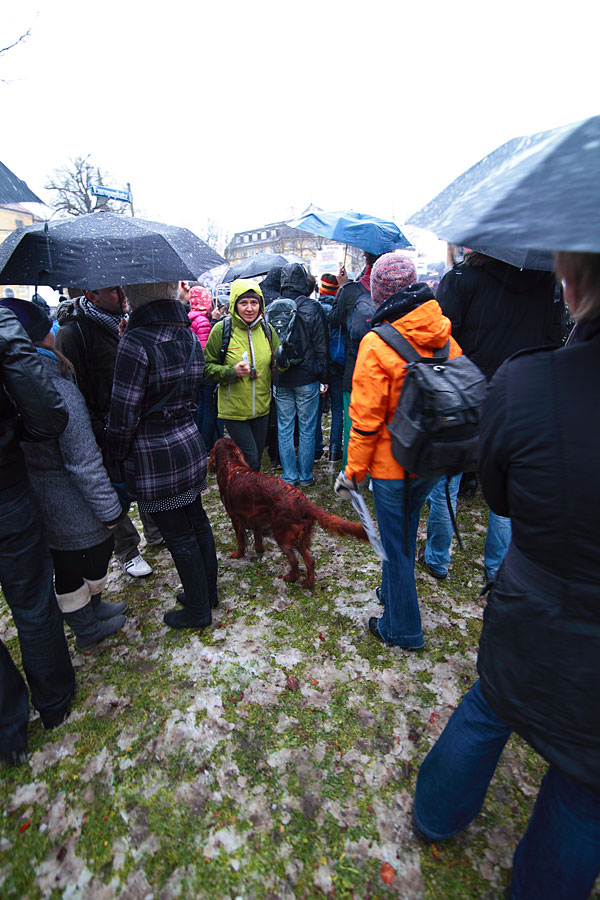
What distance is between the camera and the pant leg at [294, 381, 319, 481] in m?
4.98

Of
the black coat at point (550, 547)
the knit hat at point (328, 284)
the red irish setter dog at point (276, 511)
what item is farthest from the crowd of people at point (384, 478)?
the knit hat at point (328, 284)

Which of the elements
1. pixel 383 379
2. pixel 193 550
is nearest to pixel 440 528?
pixel 383 379

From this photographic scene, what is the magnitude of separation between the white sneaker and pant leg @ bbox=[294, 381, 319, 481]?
2227 millimetres

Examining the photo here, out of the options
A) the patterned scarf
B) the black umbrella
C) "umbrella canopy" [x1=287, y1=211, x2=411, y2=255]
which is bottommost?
→ the patterned scarf

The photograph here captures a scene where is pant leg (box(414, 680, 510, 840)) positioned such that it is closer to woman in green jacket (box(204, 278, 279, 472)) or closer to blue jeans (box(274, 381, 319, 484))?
woman in green jacket (box(204, 278, 279, 472))

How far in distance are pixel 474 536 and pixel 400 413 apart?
8.37ft

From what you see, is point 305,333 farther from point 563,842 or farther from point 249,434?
point 563,842

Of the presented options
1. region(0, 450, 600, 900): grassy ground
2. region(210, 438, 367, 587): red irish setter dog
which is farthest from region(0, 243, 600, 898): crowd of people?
region(210, 438, 367, 587): red irish setter dog

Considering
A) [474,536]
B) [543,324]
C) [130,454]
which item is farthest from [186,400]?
[474,536]

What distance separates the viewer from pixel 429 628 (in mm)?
3006

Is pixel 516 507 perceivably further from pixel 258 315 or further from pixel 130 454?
pixel 258 315

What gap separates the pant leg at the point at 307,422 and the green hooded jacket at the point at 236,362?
0.73 metres

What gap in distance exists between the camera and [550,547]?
1.14 meters

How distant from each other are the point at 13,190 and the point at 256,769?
3584 millimetres
